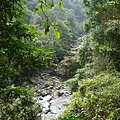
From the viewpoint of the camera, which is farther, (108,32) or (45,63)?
(108,32)

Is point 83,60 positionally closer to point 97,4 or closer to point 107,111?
point 97,4

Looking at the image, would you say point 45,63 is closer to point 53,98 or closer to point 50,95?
point 53,98

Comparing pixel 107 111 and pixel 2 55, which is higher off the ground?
pixel 2 55

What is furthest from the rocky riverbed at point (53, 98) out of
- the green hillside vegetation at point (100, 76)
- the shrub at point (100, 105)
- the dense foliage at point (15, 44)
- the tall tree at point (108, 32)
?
the dense foliage at point (15, 44)

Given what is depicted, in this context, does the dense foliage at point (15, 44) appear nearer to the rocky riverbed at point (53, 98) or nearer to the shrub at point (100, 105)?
the shrub at point (100, 105)

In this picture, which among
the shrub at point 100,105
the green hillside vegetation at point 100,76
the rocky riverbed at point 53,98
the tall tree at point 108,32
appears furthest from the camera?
the rocky riverbed at point 53,98

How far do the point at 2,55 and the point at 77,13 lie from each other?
4784 centimetres

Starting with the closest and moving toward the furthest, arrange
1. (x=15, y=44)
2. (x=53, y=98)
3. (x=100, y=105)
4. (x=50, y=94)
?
(x=15, y=44) → (x=100, y=105) → (x=53, y=98) → (x=50, y=94)

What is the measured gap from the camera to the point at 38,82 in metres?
18.9

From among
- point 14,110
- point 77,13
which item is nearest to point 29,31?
point 14,110

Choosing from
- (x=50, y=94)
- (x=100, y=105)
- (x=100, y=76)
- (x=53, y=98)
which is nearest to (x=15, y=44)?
(x=100, y=105)

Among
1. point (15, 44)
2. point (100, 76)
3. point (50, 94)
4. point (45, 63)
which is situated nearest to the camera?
point (15, 44)

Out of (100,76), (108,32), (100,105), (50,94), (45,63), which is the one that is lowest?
(50,94)

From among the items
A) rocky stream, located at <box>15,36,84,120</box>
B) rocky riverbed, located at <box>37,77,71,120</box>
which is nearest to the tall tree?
rocky stream, located at <box>15,36,84,120</box>
